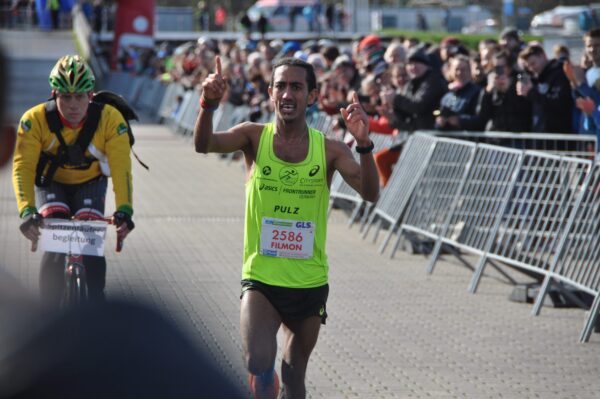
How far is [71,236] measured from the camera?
713cm

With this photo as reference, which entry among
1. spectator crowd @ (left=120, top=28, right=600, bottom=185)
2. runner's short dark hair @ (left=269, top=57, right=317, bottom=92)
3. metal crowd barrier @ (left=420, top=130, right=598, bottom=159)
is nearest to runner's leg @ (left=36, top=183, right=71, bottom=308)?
runner's short dark hair @ (left=269, top=57, right=317, bottom=92)

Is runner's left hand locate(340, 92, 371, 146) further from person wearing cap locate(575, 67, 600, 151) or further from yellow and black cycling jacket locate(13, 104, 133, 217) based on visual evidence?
person wearing cap locate(575, 67, 600, 151)

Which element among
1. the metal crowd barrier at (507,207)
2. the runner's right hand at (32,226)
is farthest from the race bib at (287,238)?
the metal crowd barrier at (507,207)

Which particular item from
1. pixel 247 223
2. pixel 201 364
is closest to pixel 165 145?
pixel 247 223

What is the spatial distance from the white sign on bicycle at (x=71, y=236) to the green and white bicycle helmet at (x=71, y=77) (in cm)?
72

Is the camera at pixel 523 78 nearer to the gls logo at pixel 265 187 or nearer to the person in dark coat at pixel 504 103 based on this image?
the person in dark coat at pixel 504 103

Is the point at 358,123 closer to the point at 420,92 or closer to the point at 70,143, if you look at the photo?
the point at 70,143

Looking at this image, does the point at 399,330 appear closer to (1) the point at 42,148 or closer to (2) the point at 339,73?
(1) the point at 42,148

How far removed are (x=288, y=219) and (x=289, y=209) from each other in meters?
0.05

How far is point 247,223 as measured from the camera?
18.7 ft

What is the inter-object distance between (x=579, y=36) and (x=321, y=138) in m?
24.9

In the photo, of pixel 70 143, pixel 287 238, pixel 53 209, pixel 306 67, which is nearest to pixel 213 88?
pixel 306 67

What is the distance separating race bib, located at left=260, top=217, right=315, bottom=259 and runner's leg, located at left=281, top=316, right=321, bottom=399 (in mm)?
288

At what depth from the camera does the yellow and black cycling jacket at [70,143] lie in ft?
23.1
